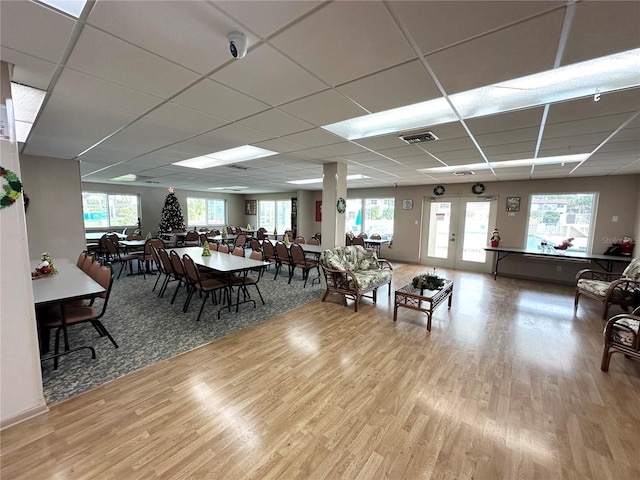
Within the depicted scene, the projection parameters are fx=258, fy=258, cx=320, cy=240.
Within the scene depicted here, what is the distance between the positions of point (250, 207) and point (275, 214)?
171 cm

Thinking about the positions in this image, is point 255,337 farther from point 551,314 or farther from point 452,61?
point 551,314

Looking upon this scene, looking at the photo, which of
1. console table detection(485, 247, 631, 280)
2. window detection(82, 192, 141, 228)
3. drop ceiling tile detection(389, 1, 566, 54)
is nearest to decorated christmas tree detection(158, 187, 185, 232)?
window detection(82, 192, 141, 228)

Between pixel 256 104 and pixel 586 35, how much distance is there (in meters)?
2.21

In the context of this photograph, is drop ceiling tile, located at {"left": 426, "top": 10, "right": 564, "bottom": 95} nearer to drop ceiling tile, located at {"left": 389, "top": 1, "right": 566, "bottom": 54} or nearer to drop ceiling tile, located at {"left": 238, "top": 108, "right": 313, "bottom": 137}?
drop ceiling tile, located at {"left": 389, "top": 1, "right": 566, "bottom": 54}

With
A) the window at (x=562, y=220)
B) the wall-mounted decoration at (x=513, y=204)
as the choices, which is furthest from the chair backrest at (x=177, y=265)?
the window at (x=562, y=220)

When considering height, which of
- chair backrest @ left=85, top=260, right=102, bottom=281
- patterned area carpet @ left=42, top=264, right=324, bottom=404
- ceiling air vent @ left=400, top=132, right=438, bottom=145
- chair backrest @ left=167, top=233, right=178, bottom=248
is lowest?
patterned area carpet @ left=42, top=264, right=324, bottom=404

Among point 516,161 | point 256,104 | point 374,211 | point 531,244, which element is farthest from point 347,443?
point 374,211

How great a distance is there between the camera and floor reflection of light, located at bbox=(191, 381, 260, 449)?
69.3 inches

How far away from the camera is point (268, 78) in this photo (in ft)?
6.13

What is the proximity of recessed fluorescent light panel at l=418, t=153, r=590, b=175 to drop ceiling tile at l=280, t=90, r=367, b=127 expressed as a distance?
3.41 metres

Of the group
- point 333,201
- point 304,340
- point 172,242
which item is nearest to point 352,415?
point 304,340

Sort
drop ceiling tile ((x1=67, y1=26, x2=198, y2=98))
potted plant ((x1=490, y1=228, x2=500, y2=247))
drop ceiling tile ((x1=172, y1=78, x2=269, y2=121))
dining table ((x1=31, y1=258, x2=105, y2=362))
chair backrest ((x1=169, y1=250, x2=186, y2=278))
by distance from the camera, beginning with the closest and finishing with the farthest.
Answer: drop ceiling tile ((x1=67, y1=26, x2=198, y2=98))
drop ceiling tile ((x1=172, y1=78, x2=269, y2=121))
dining table ((x1=31, y1=258, x2=105, y2=362))
chair backrest ((x1=169, y1=250, x2=186, y2=278))
potted plant ((x1=490, y1=228, x2=500, y2=247))

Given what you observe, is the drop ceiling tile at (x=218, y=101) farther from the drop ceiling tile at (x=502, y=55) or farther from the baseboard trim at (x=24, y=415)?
the baseboard trim at (x=24, y=415)

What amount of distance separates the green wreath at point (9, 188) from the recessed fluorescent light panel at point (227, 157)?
8.50ft
